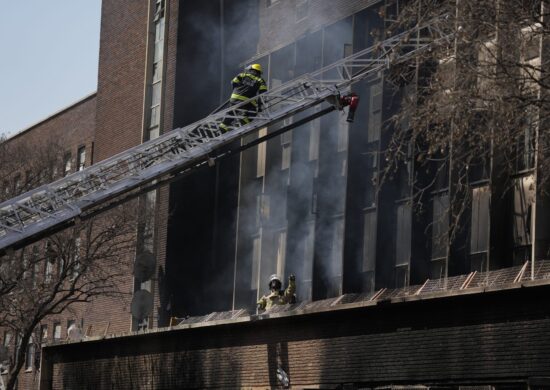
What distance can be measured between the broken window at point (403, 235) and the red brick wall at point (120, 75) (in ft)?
40.0

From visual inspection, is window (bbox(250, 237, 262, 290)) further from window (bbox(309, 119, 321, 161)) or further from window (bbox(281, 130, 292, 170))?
window (bbox(309, 119, 321, 161))

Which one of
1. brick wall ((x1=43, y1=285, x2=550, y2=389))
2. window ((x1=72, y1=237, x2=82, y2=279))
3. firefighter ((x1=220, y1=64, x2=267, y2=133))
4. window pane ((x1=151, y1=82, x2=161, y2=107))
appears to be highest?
window pane ((x1=151, y1=82, x2=161, y2=107))

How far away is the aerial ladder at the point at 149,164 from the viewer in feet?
70.7

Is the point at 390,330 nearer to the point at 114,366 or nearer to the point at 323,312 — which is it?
the point at 323,312

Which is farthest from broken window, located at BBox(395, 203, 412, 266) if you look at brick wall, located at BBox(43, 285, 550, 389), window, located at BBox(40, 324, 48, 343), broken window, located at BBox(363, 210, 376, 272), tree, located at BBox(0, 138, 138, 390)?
window, located at BBox(40, 324, 48, 343)

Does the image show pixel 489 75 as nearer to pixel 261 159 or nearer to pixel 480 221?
pixel 480 221

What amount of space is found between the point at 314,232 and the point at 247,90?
5.55 meters

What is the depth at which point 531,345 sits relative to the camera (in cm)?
1605

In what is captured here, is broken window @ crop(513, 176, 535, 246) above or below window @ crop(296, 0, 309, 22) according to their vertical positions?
below

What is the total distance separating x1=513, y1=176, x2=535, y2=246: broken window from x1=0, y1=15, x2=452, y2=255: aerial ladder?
2821mm

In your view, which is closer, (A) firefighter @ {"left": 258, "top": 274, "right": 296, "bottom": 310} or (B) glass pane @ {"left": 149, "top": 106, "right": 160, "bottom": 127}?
(A) firefighter @ {"left": 258, "top": 274, "right": 296, "bottom": 310}

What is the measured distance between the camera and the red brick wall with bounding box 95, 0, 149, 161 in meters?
36.5

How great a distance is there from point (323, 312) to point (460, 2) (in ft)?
26.9

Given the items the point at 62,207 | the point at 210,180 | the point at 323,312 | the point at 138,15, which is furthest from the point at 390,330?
the point at 138,15
